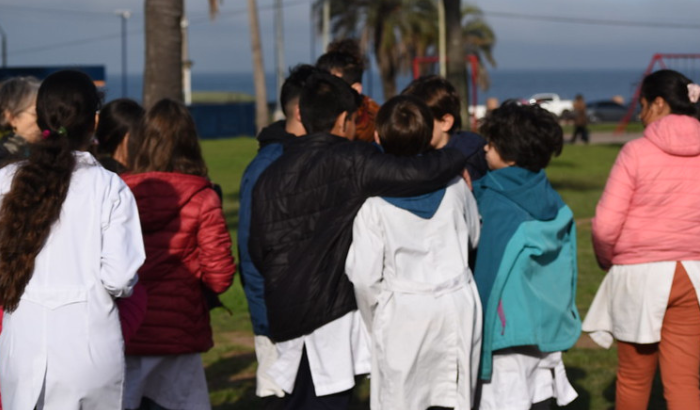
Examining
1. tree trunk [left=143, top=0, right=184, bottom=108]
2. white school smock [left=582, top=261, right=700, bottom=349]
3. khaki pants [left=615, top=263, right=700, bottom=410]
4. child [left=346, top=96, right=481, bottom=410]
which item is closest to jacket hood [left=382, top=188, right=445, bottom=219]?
child [left=346, top=96, right=481, bottom=410]

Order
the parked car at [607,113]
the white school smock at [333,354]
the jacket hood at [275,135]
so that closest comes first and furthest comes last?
the white school smock at [333,354] < the jacket hood at [275,135] < the parked car at [607,113]

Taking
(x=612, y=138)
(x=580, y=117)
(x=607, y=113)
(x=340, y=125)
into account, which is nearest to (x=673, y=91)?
(x=340, y=125)

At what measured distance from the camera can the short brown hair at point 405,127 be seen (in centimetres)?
428

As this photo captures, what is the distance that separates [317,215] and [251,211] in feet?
1.15

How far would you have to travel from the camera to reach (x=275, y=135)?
4.77m

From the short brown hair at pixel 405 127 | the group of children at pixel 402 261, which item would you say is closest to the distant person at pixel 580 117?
the group of children at pixel 402 261

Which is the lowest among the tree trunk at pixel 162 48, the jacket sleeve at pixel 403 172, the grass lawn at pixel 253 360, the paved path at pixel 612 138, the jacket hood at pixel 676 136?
the paved path at pixel 612 138

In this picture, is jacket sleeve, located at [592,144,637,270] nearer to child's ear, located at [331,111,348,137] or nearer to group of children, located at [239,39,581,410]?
group of children, located at [239,39,581,410]

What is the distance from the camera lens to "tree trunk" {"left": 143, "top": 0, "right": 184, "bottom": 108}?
9219 mm

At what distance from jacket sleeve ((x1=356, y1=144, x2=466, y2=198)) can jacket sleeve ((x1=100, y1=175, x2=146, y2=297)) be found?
108 centimetres

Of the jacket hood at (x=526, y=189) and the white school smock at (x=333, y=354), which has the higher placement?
the jacket hood at (x=526, y=189)

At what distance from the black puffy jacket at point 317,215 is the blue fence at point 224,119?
3877 centimetres

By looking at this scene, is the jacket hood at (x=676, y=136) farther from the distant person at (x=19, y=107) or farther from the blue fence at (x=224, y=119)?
the blue fence at (x=224, y=119)

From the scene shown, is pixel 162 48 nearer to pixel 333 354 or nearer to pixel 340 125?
pixel 340 125
